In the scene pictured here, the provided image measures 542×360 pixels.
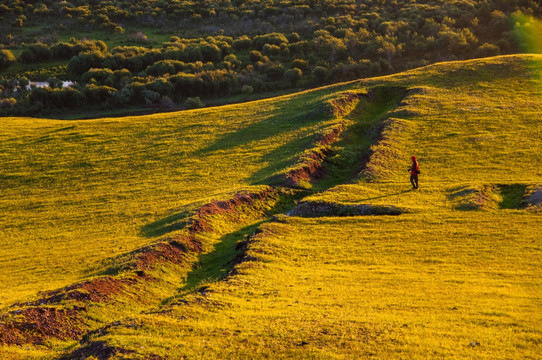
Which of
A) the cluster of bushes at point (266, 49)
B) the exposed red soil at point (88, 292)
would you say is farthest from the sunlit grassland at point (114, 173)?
the cluster of bushes at point (266, 49)

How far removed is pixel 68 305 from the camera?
974 inches

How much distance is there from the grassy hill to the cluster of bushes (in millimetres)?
35475

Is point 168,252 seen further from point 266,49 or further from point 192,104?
point 266,49

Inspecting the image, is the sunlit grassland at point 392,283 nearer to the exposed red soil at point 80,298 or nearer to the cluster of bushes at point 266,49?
the exposed red soil at point 80,298

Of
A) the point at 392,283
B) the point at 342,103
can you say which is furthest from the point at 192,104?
the point at 392,283

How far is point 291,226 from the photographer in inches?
1426

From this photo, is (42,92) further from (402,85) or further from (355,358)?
(355,358)

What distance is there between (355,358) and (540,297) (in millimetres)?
10384

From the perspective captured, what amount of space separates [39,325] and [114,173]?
102 ft

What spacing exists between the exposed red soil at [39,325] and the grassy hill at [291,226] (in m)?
0.08

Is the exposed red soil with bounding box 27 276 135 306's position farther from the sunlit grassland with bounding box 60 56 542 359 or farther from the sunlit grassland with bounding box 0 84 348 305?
the sunlit grassland with bounding box 60 56 542 359

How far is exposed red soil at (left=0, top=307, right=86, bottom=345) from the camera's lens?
21.8 metres

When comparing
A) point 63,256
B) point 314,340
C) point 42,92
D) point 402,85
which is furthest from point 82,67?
point 314,340

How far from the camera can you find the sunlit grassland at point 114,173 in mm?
35812
